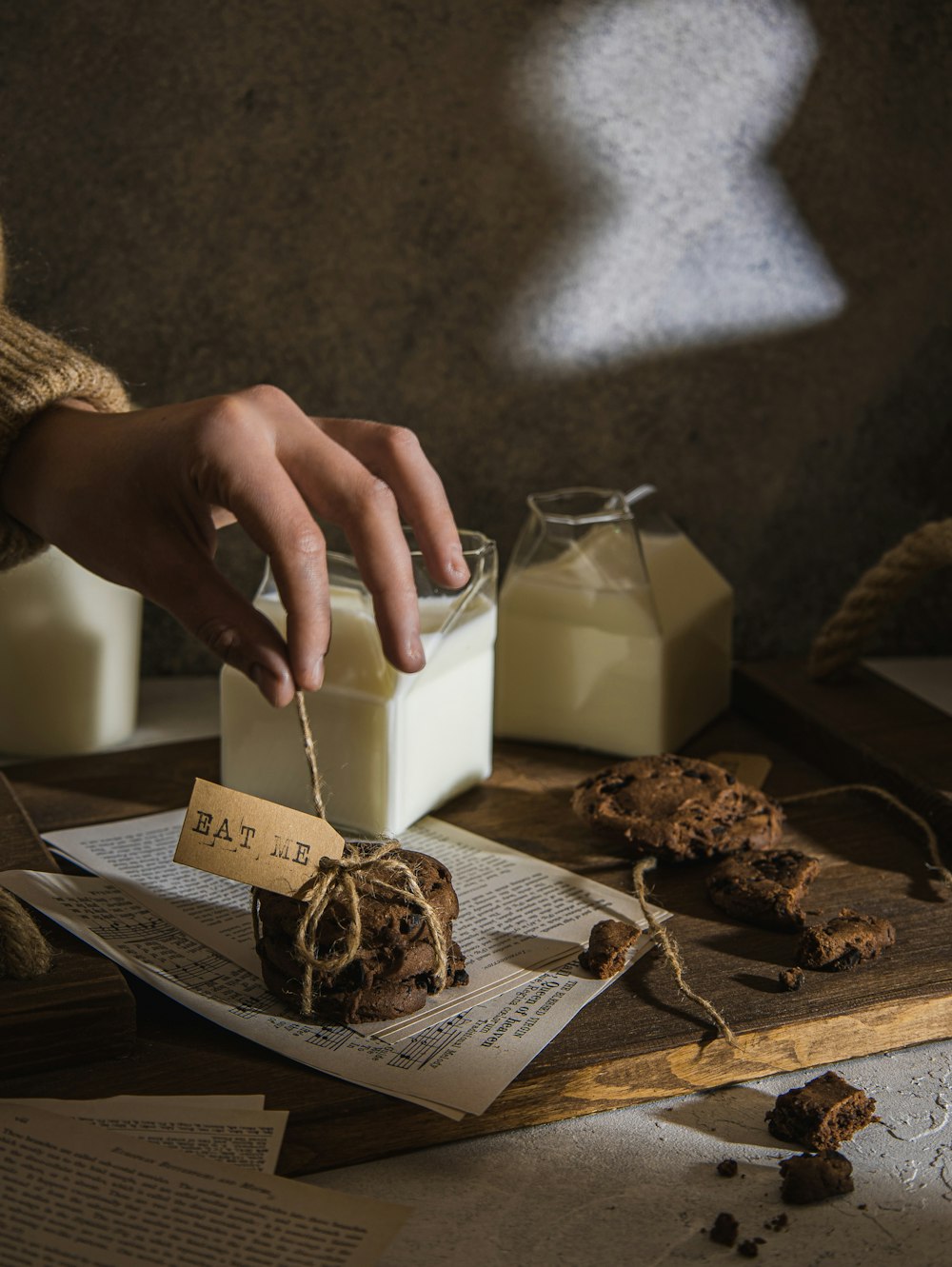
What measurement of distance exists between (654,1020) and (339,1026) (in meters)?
0.20

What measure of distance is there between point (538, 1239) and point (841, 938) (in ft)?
1.08

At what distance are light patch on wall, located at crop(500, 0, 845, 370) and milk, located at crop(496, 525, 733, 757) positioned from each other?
1.36ft

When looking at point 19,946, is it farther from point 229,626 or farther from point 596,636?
point 596,636

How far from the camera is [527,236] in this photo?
61.9 inches

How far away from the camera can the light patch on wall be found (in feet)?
5.07

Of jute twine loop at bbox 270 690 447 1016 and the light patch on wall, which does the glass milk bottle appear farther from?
the light patch on wall

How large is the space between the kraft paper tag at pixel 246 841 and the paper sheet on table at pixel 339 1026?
88 mm

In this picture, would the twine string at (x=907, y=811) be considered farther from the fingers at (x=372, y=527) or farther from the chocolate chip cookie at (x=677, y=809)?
the fingers at (x=372, y=527)

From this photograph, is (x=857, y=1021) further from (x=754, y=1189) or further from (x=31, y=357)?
(x=31, y=357)

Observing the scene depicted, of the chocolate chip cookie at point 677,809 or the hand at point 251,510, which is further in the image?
the chocolate chip cookie at point 677,809

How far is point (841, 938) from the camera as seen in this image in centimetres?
90

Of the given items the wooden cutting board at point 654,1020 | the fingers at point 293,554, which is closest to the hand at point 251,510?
the fingers at point 293,554

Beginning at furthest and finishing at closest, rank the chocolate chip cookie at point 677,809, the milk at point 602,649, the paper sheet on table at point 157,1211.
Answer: the milk at point 602,649
the chocolate chip cookie at point 677,809
the paper sheet on table at point 157,1211

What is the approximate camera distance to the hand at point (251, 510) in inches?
33.1
